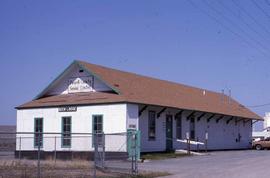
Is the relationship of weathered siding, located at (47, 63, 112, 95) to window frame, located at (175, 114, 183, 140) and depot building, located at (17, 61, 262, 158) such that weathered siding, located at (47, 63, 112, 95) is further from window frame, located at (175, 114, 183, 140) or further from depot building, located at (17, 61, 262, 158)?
window frame, located at (175, 114, 183, 140)

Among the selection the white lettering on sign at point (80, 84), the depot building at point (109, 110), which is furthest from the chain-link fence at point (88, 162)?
the white lettering on sign at point (80, 84)

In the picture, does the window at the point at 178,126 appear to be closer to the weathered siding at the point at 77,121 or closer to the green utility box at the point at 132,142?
the weathered siding at the point at 77,121

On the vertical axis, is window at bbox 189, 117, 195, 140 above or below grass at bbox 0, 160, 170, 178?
above

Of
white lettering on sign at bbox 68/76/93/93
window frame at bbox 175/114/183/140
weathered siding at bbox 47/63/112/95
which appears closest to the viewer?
weathered siding at bbox 47/63/112/95

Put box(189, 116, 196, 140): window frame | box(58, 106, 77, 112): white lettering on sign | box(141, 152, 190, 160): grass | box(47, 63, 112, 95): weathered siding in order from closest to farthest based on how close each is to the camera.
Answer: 1. box(141, 152, 190, 160): grass
2. box(58, 106, 77, 112): white lettering on sign
3. box(47, 63, 112, 95): weathered siding
4. box(189, 116, 196, 140): window frame

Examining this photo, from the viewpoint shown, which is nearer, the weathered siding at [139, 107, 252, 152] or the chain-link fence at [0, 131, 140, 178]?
the chain-link fence at [0, 131, 140, 178]

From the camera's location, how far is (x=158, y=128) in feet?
123

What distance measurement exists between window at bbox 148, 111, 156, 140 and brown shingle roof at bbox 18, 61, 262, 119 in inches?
42.4

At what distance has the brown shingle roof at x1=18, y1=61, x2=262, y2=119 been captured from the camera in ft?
114

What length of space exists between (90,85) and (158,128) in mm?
5874

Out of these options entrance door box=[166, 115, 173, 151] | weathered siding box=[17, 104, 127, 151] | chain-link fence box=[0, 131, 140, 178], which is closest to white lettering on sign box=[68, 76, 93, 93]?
weathered siding box=[17, 104, 127, 151]

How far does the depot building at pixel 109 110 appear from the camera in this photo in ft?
111

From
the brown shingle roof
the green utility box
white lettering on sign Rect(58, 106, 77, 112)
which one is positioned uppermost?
the brown shingle roof

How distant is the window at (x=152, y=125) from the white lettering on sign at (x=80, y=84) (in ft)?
15.2
